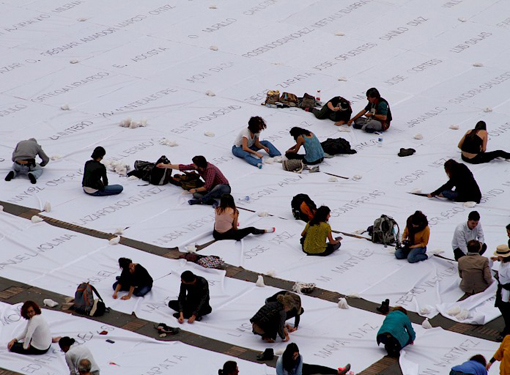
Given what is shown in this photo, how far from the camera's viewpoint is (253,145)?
21938mm

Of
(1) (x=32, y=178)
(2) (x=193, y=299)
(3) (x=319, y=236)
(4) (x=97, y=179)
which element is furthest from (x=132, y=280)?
(1) (x=32, y=178)

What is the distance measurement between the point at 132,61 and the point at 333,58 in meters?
4.68

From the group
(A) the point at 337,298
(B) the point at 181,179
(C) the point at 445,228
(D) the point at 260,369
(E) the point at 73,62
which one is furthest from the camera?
(E) the point at 73,62

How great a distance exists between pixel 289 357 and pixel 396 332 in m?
1.85

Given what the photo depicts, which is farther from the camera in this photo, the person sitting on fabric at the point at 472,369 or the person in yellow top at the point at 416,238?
the person in yellow top at the point at 416,238

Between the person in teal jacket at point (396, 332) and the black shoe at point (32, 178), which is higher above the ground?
the black shoe at point (32, 178)

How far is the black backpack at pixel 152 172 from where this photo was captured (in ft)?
67.5

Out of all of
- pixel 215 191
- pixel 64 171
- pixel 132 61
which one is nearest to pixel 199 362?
pixel 215 191

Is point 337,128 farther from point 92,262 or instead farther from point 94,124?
point 92,262

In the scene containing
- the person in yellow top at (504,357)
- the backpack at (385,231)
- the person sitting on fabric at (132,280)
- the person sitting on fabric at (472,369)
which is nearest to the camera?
the person sitting on fabric at (472,369)

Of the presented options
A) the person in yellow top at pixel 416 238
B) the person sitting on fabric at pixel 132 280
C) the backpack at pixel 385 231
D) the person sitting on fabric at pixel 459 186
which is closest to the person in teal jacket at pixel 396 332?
the person in yellow top at pixel 416 238

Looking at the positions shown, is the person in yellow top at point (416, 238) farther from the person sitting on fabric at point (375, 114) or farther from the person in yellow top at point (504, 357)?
the person sitting on fabric at point (375, 114)

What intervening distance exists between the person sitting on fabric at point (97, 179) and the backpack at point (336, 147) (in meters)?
4.23

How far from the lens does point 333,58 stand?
87.7 ft
